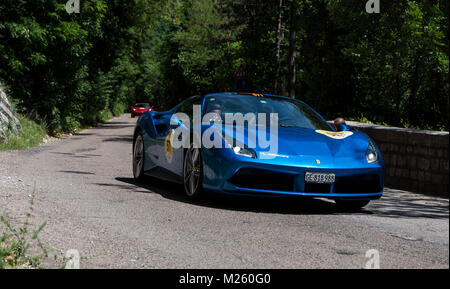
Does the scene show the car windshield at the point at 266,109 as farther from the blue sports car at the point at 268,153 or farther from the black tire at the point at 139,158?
the black tire at the point at 139,158

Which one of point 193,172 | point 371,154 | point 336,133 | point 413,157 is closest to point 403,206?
point 371,154

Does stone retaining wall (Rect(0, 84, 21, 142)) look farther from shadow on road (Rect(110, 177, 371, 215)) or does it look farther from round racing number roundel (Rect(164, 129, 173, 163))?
shadow on road (Rect(110, 177, 371, 215))

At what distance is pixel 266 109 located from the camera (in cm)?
775

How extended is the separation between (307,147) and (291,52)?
751 inches

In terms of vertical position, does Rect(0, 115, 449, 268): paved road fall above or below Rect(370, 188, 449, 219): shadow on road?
above

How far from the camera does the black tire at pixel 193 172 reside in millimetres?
7206

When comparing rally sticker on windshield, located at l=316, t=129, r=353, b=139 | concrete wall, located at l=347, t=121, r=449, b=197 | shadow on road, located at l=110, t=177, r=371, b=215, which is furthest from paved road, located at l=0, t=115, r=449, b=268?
rally sticker on windshield, located at l=316, t=129, r=353, b=139

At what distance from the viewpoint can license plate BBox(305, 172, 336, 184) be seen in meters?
6.62

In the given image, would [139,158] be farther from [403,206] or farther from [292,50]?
[292,50]

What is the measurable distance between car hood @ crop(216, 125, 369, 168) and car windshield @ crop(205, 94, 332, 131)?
0.41m

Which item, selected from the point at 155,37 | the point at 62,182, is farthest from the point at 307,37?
the point at 155,37

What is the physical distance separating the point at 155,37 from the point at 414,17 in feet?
337

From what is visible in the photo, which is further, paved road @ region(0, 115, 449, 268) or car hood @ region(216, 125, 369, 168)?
car hood @ region(216, 125, 369, 168)
